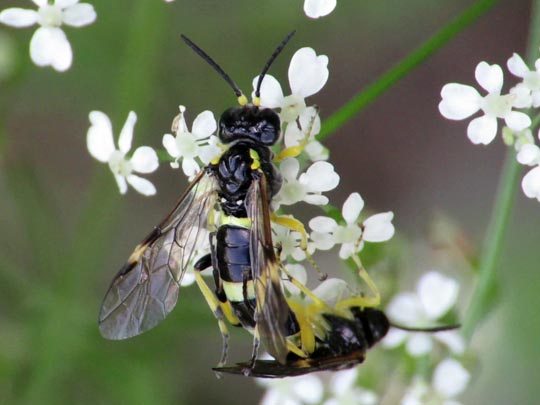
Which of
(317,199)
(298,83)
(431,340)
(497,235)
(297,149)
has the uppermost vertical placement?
(298,83)

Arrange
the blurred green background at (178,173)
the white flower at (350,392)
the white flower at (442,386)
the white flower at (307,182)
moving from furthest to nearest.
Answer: the blurred green background at (178,173)
the white flower at (350,392)
the white flower at (442,386)
the white flower at (307,182)

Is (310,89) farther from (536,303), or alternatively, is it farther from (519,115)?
(536,303)

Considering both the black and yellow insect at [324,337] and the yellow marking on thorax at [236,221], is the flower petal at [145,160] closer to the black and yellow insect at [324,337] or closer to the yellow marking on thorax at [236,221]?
the yellow marking on thorax at [236,221]

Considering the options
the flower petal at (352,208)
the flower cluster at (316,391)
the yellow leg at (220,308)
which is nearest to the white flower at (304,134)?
the flower petal at (352,208)

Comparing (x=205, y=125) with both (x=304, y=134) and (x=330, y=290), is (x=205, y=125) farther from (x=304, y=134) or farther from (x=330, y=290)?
(x=330, y=290)

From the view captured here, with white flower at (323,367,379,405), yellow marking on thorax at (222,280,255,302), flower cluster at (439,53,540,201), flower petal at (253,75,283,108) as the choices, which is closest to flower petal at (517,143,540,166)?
flower cluster at (439,53,540,201)

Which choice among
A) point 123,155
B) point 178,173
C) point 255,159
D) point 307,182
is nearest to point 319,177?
point 307,182

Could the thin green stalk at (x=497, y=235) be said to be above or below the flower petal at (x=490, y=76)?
below
